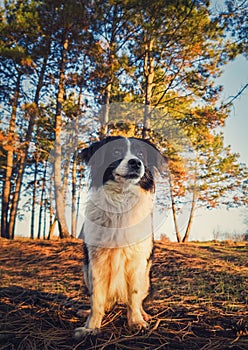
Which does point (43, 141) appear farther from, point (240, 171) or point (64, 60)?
point (240, 171)

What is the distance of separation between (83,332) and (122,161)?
1.38 metres

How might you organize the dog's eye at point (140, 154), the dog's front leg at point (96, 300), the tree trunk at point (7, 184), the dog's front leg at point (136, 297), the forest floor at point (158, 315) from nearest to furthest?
the forest floor at point (158, 315)
the dog's front leg at point (96, 300)
the dog's front leg at point (136, 297)
the dog's eye at point (140, 154)
the tree trunk at point (7, 184)

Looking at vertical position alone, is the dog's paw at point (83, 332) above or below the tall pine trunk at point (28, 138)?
below

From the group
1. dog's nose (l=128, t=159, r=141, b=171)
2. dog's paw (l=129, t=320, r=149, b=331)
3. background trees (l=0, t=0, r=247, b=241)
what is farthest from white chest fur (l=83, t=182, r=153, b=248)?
background trees (l=0, t=0, r=247, b=241)

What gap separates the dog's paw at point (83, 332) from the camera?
2154 mm

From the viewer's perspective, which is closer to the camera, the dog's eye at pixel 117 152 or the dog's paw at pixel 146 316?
the dog's paw at pixel 146 316

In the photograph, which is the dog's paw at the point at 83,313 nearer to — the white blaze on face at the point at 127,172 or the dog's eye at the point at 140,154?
the white blaze on face at the point at 127,172

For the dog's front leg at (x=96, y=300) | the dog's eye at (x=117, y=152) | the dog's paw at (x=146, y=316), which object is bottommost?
the dog's paw at (x=146, y=316)

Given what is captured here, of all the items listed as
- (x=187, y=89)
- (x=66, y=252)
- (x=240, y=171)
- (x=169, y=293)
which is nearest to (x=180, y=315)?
(x=169, y=293)

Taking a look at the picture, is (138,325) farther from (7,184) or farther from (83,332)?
(7,184)

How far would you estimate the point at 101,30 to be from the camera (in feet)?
30.2

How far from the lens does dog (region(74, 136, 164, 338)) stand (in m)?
2.40

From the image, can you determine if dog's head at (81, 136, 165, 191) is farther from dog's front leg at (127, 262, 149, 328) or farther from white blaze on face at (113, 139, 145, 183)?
dog's front leg at (127, 262, 149, 328)

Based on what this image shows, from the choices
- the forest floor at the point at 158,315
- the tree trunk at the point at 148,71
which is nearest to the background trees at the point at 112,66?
the tree trunk at the point at 148,71
